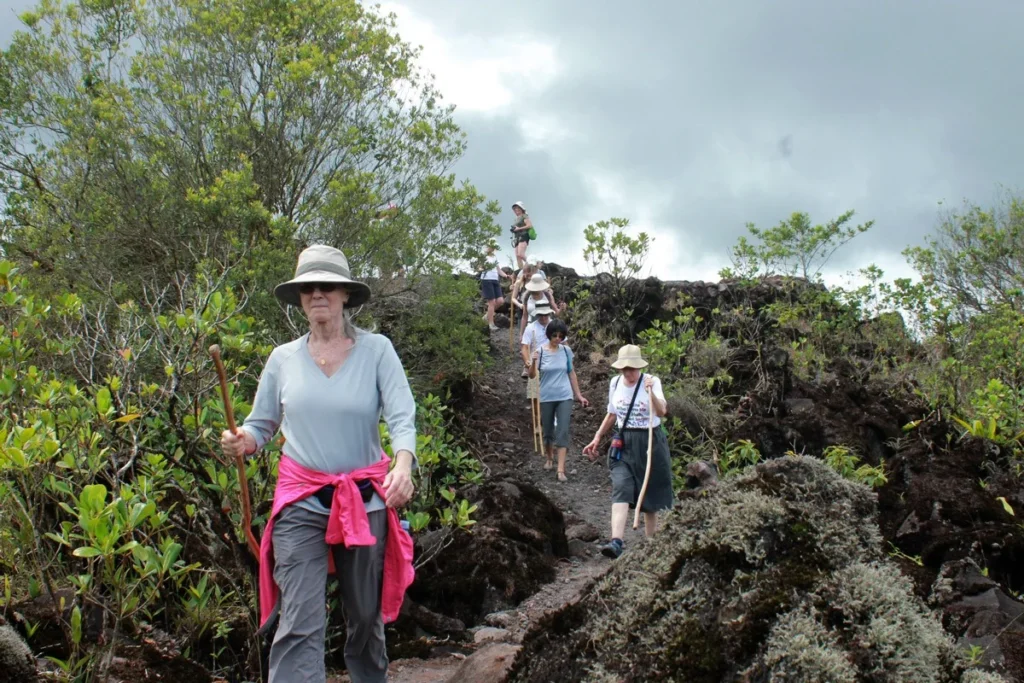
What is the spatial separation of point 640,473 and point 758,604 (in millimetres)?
4415

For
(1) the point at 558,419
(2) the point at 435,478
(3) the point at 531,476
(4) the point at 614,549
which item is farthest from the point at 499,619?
(3) the point at 531,476

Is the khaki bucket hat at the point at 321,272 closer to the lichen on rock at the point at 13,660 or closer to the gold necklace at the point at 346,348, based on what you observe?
the gold necklace at the point at 346,348

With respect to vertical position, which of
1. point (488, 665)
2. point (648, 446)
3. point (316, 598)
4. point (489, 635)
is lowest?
point (489, 635)

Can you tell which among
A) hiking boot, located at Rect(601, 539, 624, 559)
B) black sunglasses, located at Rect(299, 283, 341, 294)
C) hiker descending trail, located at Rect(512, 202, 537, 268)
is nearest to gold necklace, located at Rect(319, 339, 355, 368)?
black sunglasses, located at Rect(299, 283, 341, 294)

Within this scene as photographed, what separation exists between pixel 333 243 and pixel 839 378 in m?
6.91

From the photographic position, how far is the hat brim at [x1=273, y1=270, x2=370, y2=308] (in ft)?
12.5

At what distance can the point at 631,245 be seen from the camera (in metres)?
18.5

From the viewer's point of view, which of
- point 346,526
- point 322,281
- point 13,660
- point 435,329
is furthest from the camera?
point 435,329

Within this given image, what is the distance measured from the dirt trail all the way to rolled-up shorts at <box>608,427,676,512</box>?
0.39 m

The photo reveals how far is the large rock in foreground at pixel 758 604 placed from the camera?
3.14 metres

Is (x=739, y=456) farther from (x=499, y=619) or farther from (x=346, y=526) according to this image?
(x=346, y=526)

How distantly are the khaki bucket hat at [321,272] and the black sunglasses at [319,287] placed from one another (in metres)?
0.02

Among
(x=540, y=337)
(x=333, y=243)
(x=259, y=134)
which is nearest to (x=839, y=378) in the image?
(x=540, y=337)

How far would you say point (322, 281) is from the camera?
3848 millimetres
